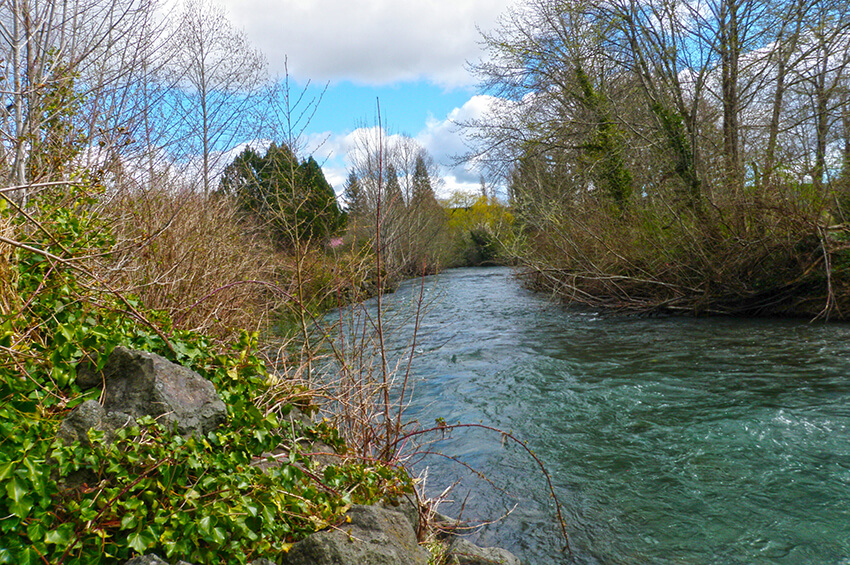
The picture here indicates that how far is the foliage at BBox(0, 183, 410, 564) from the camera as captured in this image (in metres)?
2.17

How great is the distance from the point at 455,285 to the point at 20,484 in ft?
67.8

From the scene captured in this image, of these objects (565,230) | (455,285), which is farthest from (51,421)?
(455,285)

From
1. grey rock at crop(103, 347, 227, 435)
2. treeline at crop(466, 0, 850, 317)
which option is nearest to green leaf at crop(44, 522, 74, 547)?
grey rock at crop(103, 347, 227, 435)

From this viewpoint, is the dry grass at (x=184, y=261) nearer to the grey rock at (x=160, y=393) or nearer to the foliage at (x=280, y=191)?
the foliage at (x=280, y=191)

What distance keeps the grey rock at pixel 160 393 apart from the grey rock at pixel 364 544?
2.90 ft

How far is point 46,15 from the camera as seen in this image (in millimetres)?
5301

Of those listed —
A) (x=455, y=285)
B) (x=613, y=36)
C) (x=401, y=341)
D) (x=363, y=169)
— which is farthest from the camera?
(x=363, y=169)

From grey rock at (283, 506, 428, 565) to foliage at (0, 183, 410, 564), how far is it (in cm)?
9

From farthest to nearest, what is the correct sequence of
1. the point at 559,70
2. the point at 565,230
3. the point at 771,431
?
the point at 559,70 < the point at 565,230 < the point at 771,431

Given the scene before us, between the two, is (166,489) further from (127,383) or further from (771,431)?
(771,431)

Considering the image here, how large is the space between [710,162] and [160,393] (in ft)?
39.8

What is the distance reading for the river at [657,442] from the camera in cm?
362

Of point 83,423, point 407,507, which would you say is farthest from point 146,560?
point 407,507

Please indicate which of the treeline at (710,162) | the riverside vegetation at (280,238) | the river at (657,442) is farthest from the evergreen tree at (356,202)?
the river at (657,442)
